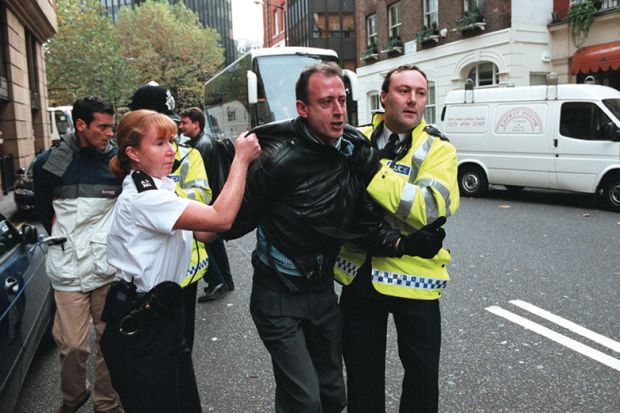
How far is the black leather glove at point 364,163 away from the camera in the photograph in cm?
243

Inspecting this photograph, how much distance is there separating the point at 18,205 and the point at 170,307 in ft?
36.7

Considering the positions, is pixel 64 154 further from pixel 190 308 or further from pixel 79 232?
pixel 190 308

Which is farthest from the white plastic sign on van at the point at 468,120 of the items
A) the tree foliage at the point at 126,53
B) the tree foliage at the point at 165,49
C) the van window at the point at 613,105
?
the tree foliage at the point at 165,49

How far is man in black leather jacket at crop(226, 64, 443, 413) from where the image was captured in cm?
235

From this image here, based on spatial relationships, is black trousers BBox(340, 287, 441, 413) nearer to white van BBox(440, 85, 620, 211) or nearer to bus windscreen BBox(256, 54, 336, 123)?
white van BBox(440, 85, 620, 211)

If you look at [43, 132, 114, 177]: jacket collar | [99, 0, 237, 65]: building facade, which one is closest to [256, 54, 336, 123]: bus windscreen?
[43, 132, 114, 177]: jacket collar

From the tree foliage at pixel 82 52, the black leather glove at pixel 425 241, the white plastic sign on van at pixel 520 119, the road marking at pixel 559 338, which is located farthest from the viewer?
the tree foliage at pixel 82 52

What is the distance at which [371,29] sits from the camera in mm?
28094

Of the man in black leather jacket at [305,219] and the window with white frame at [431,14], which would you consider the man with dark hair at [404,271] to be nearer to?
the man in black leather jacket at [305,219]

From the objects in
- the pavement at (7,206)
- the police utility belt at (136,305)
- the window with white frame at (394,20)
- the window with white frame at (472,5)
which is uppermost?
the window with white frame at (394,20)

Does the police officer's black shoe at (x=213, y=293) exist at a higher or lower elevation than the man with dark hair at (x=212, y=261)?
lower

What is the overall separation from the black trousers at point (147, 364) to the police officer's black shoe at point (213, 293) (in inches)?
129

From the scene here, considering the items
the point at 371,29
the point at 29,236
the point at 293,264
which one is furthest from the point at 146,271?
the point at 371,29

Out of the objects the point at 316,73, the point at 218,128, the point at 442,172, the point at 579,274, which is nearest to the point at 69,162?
the point at 316,73
